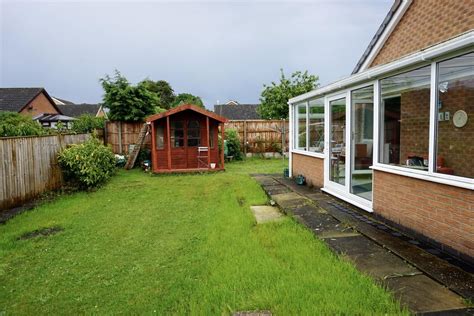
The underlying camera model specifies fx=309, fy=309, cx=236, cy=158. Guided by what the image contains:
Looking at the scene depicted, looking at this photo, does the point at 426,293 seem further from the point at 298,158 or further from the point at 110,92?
the point at 110,92

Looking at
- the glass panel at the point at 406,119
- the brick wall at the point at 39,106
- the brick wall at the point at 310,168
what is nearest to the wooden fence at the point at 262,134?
the brick wall at the point at 310,168

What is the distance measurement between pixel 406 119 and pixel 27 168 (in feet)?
25.6

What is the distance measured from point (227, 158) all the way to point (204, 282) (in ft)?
38.8

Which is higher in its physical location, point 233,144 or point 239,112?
point 239,112

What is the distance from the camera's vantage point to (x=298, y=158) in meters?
8.83

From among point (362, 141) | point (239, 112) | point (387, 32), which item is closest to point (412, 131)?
point (362, 141)

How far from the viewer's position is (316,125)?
299 inches

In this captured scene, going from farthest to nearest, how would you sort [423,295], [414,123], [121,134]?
[121,134] → [414,123] → [423,295]

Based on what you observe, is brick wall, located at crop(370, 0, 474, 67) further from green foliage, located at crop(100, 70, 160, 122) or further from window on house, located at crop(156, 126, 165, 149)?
green foliage, located at crop(100, 70, 160, 122)

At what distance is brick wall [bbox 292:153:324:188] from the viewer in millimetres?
7277

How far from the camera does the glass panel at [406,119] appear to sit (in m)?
4.02

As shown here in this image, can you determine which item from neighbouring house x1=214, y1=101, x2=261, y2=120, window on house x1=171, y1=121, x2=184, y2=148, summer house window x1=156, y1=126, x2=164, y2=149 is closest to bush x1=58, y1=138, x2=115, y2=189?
summer house window x1=156, y1=126, x2=164, y2=149

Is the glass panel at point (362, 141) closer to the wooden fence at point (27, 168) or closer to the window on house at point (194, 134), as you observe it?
the wooden fence at point (27, 168)

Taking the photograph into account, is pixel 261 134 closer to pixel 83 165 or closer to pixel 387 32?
pixel 387 32
